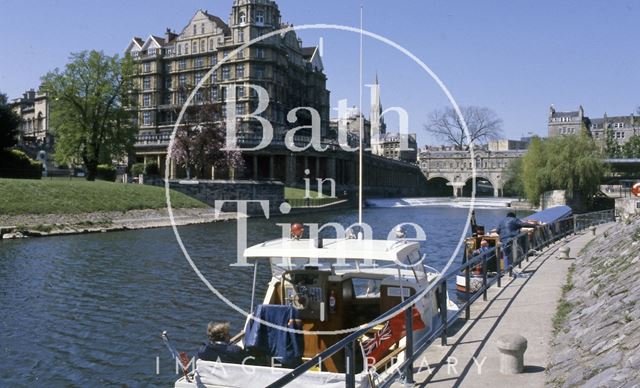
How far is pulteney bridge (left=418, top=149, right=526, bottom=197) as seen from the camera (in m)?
161

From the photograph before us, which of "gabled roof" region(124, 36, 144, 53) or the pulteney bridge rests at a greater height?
"gabled roof" region(124, 36, 144, 53)

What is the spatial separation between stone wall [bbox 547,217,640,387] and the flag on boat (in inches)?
99.7

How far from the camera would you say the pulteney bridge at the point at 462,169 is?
6339 inches

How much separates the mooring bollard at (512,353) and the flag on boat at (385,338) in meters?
1.73

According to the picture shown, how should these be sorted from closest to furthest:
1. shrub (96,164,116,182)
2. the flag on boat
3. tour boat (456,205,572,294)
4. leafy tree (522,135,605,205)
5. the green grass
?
the flag on boat
tour boat (456,205,572,294)
the green grass
shrub (96,164,116,182)
leafy tree (522,135,605,205)

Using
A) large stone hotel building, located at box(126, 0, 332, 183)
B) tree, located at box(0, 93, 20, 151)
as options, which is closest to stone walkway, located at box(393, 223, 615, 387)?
tree, located at box(0, 93, 20, 151)

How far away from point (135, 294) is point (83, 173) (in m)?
71.4

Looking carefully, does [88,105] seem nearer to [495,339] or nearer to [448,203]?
[495,339]

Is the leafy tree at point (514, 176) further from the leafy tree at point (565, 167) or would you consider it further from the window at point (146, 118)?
the window at point (146, 118)

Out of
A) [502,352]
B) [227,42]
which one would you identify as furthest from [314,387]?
[227,42]

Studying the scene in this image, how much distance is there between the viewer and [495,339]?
37.3ft

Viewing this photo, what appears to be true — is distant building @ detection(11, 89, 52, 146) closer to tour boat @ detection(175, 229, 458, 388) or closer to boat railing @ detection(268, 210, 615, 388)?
boat railing @ detection(268, 210, 615, 388)

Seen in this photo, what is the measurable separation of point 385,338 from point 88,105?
66651 millimetres

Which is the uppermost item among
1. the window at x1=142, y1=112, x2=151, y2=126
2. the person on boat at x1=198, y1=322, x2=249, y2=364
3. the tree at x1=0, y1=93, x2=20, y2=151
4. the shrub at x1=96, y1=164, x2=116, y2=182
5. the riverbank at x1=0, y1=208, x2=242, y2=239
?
the window at x1=142, y1=112, x2=151, y2=126
